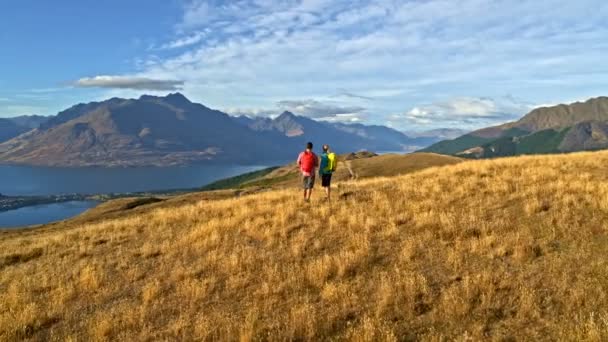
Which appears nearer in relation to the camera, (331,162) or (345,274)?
(345,274)

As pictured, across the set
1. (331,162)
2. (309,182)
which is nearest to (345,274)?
(309,182)

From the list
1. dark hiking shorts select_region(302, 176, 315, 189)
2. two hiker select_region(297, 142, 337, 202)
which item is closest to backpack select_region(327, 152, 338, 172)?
two hiker select_region(297, 142, 337, 202)

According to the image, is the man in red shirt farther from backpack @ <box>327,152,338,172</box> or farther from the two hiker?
backpack @ <box>327,152,338,172</box>

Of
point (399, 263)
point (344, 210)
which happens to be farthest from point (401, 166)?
point (399, 263)

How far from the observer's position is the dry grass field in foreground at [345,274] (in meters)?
9.05

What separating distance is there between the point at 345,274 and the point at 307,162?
1038 centimetres

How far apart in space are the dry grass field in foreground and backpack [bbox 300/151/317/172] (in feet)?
8.58

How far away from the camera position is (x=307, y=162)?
2162 cm

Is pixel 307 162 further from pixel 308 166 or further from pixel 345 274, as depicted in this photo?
pixel 345 274

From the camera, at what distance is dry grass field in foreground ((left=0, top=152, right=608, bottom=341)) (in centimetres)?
905

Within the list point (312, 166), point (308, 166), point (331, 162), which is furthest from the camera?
point (331, 162)

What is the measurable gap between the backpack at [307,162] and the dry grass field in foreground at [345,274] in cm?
262

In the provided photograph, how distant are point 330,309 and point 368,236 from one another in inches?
186

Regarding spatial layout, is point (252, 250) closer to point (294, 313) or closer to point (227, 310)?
point (227, 310)
